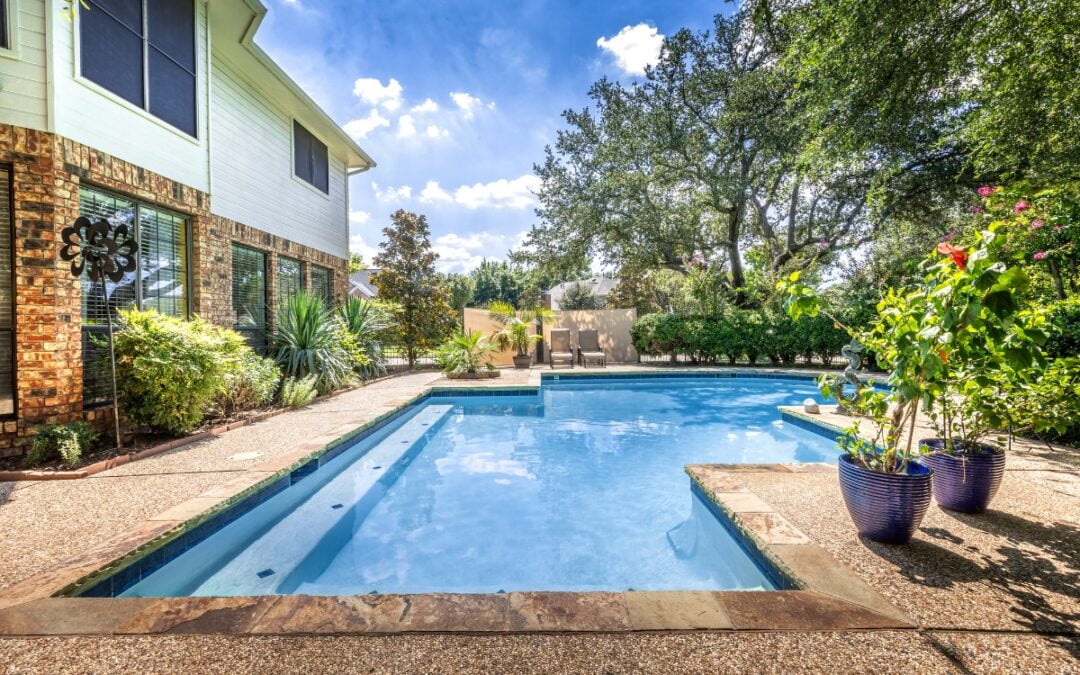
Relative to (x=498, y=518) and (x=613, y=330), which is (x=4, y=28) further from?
(x=613, y=330)

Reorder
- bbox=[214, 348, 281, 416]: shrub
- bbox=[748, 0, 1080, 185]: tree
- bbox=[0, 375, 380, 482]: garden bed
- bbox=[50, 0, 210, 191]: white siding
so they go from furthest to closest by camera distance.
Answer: bbox=[214, 348, 281, 416]: shrub < bbox=[748, 0, 1080, 185]: tree < bbox=[50, 0, 210, 191]: white siding < bbox=[0, 375, 380, 482]: garden bed

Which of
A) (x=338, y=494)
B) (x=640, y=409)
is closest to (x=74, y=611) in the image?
(x=338, y=494)

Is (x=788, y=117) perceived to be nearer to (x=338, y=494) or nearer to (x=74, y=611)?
(x=338, y=494)

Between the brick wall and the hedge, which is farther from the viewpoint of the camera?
the hedge

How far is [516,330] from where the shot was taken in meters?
13.1

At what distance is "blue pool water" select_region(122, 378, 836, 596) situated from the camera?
3.02m

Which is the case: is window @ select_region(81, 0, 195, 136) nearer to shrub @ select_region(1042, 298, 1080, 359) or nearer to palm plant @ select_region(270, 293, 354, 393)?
palm plant @ select_region(270, 293, 354, 393)

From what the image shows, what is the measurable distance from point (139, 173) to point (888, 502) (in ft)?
25.3

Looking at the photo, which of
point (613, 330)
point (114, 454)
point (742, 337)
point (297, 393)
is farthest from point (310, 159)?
point (742, 337)

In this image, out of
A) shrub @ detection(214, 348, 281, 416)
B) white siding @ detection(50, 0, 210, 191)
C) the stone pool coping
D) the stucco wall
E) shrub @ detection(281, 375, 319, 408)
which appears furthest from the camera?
the stucco wall

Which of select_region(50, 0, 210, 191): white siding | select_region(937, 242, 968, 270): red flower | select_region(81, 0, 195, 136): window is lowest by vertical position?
select_region(937, 242, 968, 270): red flower

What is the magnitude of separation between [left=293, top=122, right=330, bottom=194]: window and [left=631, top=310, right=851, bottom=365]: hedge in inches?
367

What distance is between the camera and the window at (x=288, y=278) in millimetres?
8773

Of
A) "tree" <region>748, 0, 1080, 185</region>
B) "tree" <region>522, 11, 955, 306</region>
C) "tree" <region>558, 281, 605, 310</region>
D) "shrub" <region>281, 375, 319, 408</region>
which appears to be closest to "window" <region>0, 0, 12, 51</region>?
"shrub" <region>281, 375, 319, 408</region>
